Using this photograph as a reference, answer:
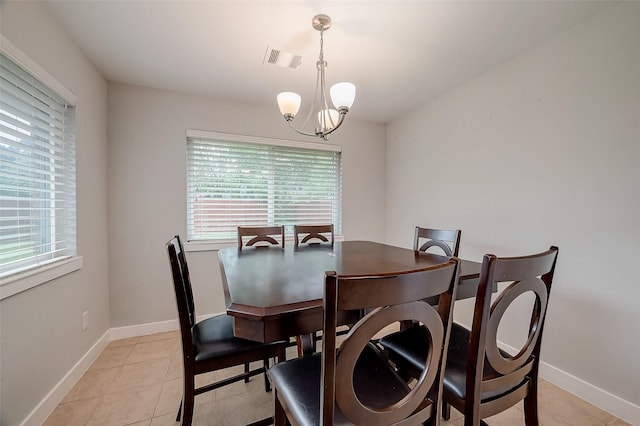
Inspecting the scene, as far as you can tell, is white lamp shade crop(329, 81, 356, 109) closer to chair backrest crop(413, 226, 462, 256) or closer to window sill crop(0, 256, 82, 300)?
chair backrest crop(413, 226, 462, 256)

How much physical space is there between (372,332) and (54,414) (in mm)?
2025

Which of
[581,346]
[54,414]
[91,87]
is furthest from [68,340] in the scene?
[581,346]

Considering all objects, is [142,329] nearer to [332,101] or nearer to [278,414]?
[278,414]

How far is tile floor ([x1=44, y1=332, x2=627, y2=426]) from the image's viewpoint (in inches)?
59.4

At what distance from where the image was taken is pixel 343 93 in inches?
62.0

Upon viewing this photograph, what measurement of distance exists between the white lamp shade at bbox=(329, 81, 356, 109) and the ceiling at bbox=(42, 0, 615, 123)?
446 mm

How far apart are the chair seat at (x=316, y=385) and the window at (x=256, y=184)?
2.07 meters

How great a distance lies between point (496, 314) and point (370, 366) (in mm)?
502

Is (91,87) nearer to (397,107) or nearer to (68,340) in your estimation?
(68,340)

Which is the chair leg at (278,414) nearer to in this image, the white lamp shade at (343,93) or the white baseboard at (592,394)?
the white lamp shade at (343,93)

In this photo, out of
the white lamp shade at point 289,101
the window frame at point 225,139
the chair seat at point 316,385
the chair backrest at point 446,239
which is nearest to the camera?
the chair seat at point 316,385

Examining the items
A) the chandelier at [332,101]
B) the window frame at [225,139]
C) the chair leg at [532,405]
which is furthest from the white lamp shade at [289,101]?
the chair leg at [532,405]

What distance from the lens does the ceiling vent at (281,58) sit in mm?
1986

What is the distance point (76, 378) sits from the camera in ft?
5.99
